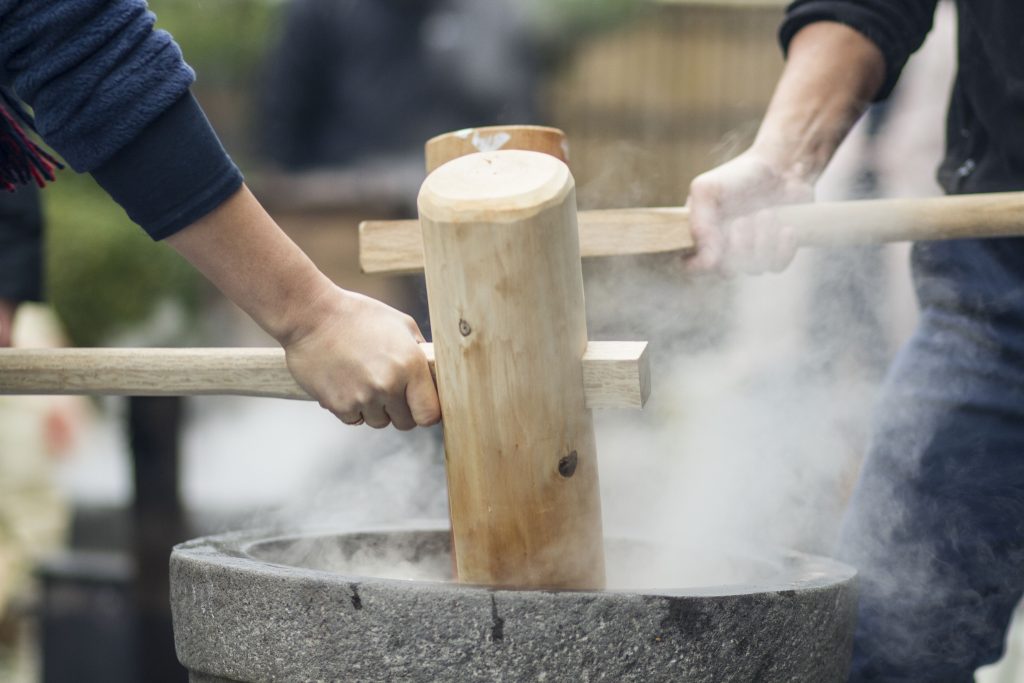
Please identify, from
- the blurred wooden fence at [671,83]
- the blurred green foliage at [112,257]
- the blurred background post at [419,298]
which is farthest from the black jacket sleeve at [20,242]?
the blurred wooden fence at [671,83]

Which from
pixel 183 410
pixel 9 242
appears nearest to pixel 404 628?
pixel 9 242

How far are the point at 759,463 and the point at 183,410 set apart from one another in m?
2.54

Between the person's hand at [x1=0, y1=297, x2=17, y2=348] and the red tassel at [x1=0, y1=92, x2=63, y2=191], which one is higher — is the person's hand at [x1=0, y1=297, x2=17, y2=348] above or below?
below

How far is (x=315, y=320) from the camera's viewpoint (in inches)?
67.9

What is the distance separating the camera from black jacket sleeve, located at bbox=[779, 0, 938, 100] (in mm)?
2504

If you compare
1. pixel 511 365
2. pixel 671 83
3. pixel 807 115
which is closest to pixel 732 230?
pixel 807 115

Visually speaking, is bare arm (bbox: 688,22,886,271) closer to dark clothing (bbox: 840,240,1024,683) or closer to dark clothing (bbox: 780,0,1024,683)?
dark clothing (bbox: 780,0,1024,683)

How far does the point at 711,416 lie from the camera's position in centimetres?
272

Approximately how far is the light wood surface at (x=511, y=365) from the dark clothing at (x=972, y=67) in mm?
1083

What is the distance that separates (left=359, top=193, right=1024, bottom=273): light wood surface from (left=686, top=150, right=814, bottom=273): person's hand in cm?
2

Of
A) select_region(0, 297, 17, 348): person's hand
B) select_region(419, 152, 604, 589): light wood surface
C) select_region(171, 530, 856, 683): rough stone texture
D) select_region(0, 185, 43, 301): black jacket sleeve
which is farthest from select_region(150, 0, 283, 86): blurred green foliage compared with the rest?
select_region(171, 530, 856, 683): rough stone texture

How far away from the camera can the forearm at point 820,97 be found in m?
2.51

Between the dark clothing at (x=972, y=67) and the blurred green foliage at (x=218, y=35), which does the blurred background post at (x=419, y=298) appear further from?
the dark clothing at (x=972, y=67)

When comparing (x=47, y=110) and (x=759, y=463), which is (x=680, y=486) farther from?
(x=47, y=110)
